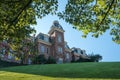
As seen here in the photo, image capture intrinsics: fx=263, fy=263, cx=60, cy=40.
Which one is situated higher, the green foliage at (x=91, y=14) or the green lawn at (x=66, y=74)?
the green foliage at (x=91, y=14)

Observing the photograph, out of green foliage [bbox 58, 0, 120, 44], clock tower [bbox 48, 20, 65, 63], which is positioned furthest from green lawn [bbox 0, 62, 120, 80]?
clock tower [bbox 48, 20, 65, 63]

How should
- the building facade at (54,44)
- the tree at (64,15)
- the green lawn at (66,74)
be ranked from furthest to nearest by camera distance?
1. the building facade at (54,44)
2. the green lawn at (66,74)
3. the tree at (64,15)

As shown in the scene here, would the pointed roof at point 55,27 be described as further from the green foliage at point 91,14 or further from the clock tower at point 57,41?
the green foliage at point 91,14

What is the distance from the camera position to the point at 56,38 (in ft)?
220

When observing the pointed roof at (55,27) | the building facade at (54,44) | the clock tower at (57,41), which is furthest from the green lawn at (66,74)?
the pointed roof at (55,27)

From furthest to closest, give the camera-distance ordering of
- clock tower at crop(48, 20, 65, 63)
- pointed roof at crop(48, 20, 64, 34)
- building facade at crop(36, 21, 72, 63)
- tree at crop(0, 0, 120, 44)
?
1. pointed roof at crop(48, 20, 64, 34)
2. clock tower at crop(48, 20, 65, 63)
3. building facade at crop(36, 21, 72, 63)
4. tree at crop(0, 0, 120, 44)

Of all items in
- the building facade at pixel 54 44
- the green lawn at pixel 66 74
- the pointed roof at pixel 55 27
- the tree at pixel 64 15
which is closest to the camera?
the tree at pixel 64 15

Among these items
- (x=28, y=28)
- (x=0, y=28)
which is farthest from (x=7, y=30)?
(x=28, y=28)

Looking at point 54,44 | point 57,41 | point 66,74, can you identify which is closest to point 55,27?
point 57,41

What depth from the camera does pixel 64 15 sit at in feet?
64.1

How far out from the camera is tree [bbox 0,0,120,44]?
16062 millimetres

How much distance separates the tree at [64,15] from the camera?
1606 centimetres

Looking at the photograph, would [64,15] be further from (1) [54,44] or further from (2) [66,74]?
(1) [54,44]

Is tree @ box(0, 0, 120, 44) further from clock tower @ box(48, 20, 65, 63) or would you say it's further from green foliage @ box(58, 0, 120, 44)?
clock tower @ box(48, 20, 65, 63)
